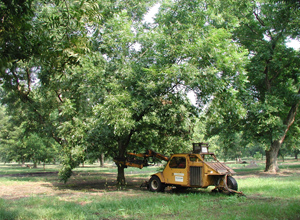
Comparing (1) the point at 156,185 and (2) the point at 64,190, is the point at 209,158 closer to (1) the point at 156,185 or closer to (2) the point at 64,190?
(1) the point at 156,185

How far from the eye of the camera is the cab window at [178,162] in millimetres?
12395

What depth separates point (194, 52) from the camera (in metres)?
11.6

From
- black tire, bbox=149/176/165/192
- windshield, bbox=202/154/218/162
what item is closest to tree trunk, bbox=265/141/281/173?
windshield, bbox=202/154/218/162

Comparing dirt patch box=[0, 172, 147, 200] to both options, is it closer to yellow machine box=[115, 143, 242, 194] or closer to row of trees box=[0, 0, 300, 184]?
row of trees box=[0, 0, 300, 184]

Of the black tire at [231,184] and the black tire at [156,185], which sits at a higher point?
the black tire at [231,184]

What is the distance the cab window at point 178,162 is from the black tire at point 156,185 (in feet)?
3.71

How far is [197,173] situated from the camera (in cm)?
1173

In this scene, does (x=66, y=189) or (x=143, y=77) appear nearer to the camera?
(x=143, y=77)

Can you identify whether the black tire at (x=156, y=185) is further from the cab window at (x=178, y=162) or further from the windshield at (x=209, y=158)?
the windshield at (x=209, y=158)

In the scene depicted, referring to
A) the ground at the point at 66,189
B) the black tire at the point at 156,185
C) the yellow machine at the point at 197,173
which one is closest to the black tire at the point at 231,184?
the yellow machine at the point at 197,173

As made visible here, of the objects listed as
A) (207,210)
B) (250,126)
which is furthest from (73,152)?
(250,126)

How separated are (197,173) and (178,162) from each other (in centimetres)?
124

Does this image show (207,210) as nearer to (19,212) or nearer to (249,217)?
(249,217)

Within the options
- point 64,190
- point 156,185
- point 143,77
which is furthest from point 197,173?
point 64,190
